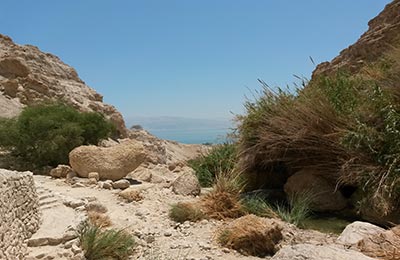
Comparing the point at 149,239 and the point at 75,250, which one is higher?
the point at 75,250

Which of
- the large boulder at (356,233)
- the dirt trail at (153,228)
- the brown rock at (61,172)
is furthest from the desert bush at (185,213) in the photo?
the brown rock at (61,172)

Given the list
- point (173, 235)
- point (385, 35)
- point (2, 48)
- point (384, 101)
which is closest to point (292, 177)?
point (384, 101)

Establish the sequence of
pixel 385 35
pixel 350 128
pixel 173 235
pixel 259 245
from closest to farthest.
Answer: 1. pixel 259 245
2. pixel 173 235
3. pixel 350 128
4. pixel 385 35

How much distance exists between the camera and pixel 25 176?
4875 millimetres

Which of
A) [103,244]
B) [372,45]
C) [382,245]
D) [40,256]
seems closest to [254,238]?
[382,245]

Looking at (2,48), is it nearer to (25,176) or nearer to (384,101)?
(25,176)

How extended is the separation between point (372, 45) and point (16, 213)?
40.7 feet

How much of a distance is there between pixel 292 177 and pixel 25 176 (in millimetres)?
4415

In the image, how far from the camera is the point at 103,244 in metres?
4.29

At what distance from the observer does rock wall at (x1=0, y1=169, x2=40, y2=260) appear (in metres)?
3.69

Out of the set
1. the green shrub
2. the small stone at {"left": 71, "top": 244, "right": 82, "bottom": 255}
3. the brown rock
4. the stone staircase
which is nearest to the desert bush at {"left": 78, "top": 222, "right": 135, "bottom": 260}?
the small stone at {"left": 71, "top": 244, "right": 82, "bottom": 255}

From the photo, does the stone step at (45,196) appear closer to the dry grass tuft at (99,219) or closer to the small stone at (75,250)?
the dry grass tuft at (99,219)

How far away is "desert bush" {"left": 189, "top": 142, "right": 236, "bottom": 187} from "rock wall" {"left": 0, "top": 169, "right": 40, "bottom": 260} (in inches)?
174

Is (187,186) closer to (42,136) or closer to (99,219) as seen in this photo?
(99,219)
